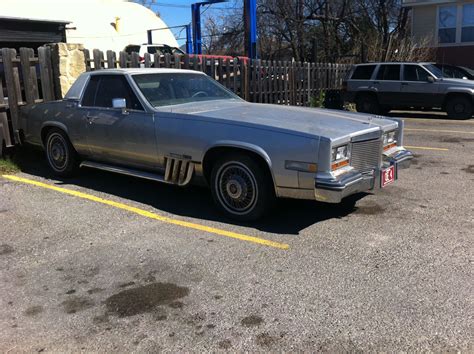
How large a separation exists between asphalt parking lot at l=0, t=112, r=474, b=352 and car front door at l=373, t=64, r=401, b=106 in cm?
1003

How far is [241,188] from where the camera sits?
5.06 m

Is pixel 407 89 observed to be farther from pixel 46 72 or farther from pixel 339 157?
pixel 339 157

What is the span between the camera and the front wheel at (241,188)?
4902 millimetres

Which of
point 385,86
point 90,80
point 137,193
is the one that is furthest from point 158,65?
point 385,86

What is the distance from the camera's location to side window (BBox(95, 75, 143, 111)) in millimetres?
5957

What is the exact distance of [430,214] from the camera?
5453 mm

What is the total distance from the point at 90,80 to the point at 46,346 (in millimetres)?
4391

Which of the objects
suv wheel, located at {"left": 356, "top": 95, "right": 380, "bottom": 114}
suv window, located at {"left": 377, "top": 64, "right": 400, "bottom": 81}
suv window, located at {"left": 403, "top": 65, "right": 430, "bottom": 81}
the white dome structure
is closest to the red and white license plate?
suv window, located at {"left": 403, "top": 65, "right": 430, "bottom": 81}

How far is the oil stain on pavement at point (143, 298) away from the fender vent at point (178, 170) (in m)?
1.77

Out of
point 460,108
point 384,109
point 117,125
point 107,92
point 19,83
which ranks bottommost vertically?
point 384,109

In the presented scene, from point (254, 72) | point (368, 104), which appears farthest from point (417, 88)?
point (254, 72)

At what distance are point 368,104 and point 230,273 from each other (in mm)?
13572

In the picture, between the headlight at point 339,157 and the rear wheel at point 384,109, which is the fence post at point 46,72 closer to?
the headlight at point 339,157

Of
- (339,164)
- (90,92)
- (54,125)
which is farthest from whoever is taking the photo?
(54,125)
